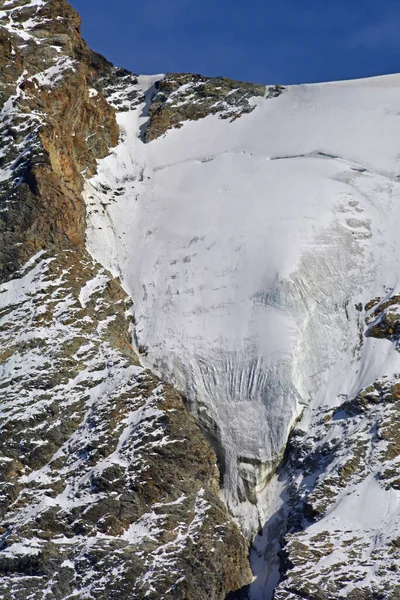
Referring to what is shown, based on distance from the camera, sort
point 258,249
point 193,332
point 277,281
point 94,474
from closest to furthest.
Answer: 1. point 94,474
2. point 193,332
3. point 277,281
4. point 258,249

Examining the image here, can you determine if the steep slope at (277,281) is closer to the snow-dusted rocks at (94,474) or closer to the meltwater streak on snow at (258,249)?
the meltwater streak on snow at (258,249)

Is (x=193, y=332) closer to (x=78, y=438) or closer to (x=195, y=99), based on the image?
(x=78, y=438)

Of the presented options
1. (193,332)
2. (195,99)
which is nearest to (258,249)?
(193,332)

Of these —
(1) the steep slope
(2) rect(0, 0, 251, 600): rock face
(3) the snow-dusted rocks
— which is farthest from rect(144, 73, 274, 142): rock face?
(3) the snow-dusted rocks

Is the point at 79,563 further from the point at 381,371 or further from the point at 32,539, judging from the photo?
the point at 381,371

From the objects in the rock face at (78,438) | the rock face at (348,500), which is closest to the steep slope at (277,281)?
the rock face at (348,500)

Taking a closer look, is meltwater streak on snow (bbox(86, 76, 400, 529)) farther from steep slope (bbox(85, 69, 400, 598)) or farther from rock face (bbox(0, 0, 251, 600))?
rock face (bbox(0, 0, 251, 600))

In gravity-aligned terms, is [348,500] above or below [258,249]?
below

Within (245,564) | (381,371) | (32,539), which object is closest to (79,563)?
(32,539)
